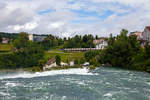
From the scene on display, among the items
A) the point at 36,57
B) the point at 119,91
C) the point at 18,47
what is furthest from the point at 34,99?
the point at 18,47

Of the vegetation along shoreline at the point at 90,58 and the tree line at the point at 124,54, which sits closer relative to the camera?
the vegetation along shoreline at the point at 90,58

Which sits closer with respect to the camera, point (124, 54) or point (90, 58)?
point (124, 54)

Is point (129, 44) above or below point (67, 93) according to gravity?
above

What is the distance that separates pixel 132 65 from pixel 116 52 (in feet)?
23.0

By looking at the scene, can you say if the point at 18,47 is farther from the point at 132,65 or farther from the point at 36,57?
the point at 132,65

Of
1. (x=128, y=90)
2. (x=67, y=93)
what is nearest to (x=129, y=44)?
(x=128, y=90)

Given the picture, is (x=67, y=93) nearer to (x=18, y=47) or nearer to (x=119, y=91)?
(x=119, y=91)

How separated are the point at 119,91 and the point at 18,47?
57.8 m

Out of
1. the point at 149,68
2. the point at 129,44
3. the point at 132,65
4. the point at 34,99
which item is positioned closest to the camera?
the point at 34,99

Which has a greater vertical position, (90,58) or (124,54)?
(124,54)

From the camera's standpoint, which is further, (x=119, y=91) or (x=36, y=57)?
(x=36, y=57)

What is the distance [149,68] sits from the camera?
103 ft

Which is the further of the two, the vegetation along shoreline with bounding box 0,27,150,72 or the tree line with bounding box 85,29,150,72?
the tree line with bounding box 85,29,150,72

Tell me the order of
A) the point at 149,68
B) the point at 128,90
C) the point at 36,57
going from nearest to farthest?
the point at 128,90 < the point at 149,68 < the point at 36,57
